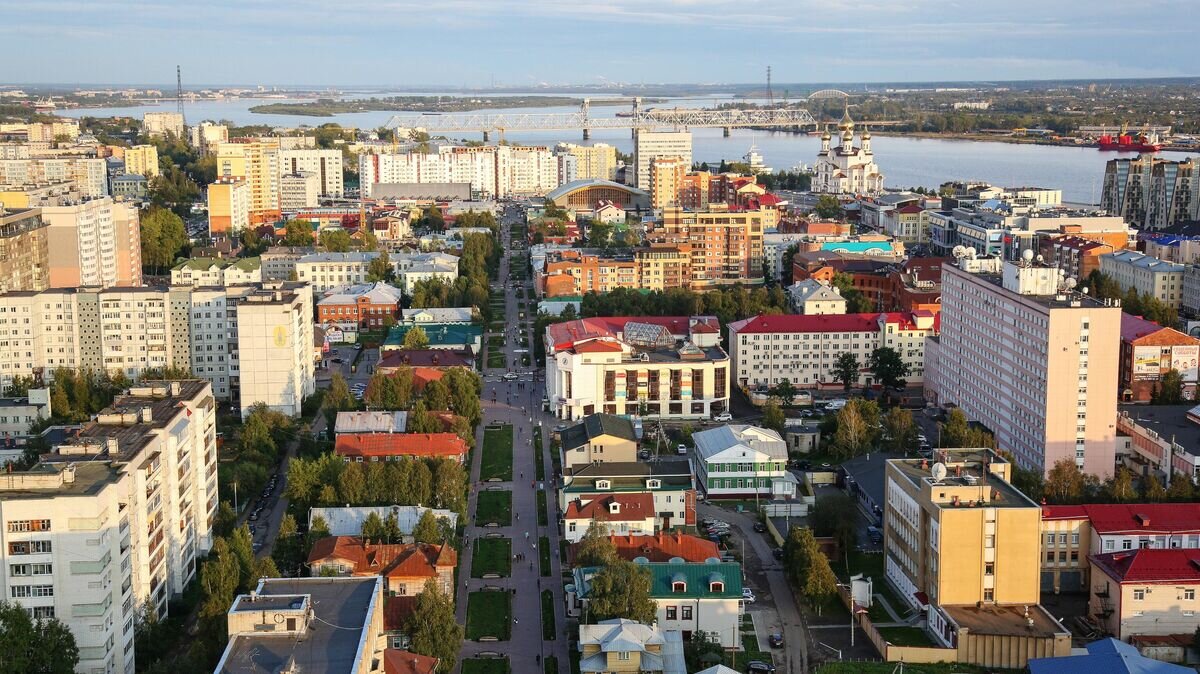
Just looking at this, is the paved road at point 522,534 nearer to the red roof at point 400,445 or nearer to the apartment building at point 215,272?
the red roof at point 400,445

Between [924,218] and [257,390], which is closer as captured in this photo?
[257,390]

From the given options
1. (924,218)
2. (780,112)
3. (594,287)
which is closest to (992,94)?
(780,112)

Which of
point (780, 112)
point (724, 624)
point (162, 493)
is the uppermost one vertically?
point (780, 112)

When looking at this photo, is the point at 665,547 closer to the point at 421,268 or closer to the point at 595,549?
the point at 595,549

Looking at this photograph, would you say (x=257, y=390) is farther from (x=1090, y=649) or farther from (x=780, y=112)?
(x=780, y=112)

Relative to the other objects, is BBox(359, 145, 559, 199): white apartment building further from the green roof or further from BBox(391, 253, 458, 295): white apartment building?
the green roof

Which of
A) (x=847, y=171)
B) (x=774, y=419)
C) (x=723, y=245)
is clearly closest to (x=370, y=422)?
(x=774, y=419)

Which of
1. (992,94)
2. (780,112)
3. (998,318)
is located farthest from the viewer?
(992,94)
